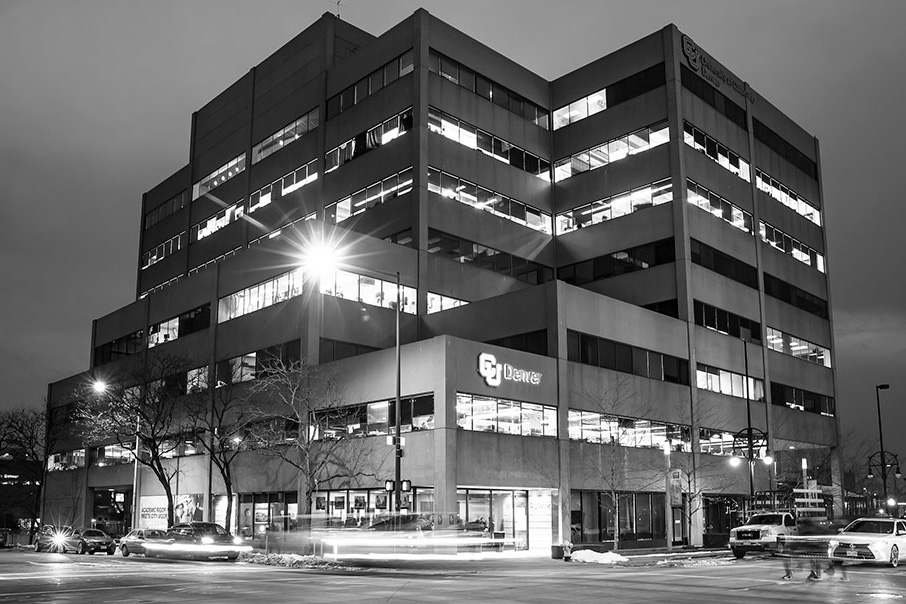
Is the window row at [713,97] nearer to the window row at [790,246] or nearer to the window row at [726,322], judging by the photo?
the window row at [790,246]

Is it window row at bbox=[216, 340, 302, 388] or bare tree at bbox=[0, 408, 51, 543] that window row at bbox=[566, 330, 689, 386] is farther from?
bare tree at bbox=[0, 408, 51, 543]

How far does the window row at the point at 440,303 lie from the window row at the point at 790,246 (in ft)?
Result: 86.1

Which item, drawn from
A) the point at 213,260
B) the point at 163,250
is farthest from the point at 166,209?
the point at 213,260

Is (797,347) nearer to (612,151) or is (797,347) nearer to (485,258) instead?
(612,151)

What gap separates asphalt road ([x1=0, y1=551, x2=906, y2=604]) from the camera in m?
20.8

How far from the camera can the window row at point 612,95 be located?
65000 millimetres

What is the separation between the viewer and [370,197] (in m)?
62.7

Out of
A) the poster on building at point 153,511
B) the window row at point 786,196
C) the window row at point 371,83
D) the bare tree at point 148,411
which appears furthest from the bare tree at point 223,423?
the window row at point 786,196

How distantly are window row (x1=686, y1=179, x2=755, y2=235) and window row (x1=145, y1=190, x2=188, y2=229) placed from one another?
149ft

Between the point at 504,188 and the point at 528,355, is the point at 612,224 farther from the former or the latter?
the point at 528,355

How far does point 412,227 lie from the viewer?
58.8 metres

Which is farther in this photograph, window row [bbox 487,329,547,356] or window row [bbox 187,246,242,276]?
window row [bbox 187,246,242,276]

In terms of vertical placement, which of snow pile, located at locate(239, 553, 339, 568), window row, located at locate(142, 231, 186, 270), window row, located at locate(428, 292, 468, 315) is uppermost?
window row, located at locate(142, 231, 186, 270)

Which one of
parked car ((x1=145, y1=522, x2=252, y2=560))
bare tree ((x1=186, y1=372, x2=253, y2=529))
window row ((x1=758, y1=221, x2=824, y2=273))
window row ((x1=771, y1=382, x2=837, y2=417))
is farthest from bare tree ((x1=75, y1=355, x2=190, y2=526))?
window row ((x1=758, y1=221, x2=824, y2=273))
